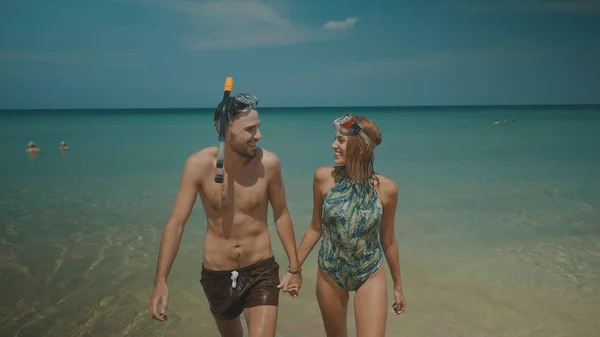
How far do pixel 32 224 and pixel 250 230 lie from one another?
7.56m

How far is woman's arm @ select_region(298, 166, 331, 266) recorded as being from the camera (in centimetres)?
377

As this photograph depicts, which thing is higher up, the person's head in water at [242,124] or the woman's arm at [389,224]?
the person's head in water at [242,124]

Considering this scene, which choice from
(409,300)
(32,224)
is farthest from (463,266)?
(32,224)

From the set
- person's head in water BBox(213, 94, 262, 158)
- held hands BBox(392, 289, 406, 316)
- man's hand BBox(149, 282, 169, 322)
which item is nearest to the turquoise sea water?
held hands BBox(392, 289, 406, 316)

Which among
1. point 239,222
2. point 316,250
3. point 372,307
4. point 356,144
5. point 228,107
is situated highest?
point 228,107

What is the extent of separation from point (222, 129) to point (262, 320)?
1.40 metres

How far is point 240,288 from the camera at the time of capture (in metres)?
3.69

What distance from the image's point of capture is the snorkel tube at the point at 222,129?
133 inches

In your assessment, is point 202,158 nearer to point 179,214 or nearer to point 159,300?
point 179,214

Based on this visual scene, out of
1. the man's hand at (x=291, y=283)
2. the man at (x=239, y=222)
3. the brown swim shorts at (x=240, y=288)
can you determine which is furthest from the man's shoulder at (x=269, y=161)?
the man's hand at (x=291, y=283)

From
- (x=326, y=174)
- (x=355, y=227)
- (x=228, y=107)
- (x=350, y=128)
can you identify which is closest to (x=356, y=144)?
(x=350, y=128)

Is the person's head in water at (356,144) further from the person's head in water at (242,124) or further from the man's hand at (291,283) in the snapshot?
the man's hand at (291,283)

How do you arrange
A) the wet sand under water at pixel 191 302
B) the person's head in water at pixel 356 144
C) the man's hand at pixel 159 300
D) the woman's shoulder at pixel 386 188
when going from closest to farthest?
the man's hand at pixel 159 300 < the person's head in water at pixel 356 144 < the woman's shoulder at pixel 386 188 < the wet sand under water at pixel 191 302

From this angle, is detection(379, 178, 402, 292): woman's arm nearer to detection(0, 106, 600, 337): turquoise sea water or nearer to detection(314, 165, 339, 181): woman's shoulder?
detection(314, 165, 339, 181): woman's shoulder
